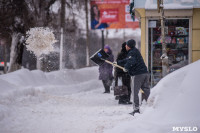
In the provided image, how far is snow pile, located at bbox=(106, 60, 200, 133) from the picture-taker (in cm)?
477

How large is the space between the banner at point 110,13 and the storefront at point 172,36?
11671mm

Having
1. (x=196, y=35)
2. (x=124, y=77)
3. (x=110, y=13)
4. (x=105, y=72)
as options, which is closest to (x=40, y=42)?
(x=105, y=72)

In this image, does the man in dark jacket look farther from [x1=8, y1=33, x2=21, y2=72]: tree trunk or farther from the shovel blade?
[x1=8, y1=33, x2=21, y2=72]: tree trunk

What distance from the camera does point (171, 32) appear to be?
1238 cm

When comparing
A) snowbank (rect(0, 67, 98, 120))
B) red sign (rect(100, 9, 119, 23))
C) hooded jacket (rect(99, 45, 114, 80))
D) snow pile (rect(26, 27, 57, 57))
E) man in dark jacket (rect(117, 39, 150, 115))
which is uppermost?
red sign (rect(100, 9, 119, 23))

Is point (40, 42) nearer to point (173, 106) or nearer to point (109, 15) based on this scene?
point (173, 106)

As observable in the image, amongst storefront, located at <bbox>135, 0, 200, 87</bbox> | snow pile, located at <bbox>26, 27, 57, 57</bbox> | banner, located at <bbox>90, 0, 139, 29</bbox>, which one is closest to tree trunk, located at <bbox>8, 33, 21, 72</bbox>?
snow pile, located at <bbox>26, 27, 57, 57</bbox>

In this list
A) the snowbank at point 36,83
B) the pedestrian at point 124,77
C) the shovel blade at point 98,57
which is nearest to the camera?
the snowbank at point 36,83

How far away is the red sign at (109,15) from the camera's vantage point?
949 inches

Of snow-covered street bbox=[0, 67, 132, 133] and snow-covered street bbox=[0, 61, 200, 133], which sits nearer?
snow-covered street bbox=[0, 61, 200, 133]

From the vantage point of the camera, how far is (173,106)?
498 cm

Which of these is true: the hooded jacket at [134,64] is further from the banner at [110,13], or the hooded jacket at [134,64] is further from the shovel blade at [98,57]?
the banner at [110,13]

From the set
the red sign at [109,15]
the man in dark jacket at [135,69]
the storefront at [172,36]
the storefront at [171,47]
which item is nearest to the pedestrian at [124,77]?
the storefront at [172,36]

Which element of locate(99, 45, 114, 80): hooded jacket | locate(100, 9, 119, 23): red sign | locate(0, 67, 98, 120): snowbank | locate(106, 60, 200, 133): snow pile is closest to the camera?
locate(106, 60, 200, 133): snow pile
